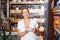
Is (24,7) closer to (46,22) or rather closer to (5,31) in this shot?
(5,31)

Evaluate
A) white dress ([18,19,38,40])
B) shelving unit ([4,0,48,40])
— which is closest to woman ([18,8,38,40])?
white dress ([18,19,38,40])

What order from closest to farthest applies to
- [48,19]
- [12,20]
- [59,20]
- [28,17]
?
1. [48,19]
2. [59,20]
3. [28,17]
4. [12,20]

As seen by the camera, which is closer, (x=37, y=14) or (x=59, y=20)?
(x=59, y=20)

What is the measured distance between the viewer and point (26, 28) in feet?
4.56

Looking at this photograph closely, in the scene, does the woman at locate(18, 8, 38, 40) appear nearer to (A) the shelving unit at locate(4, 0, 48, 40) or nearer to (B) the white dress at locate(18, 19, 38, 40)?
(B) the white dress at locate(18, 19, 38, 40)

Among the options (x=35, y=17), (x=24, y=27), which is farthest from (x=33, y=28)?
(x=35, y=17)

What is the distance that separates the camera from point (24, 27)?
4.56ft

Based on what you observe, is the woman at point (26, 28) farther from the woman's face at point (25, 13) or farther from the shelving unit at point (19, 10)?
the shelving unit at point (19, 10)

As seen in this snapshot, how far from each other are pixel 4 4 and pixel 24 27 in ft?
1.29

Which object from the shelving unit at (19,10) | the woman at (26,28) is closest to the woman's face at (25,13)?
the woman at (26,28)

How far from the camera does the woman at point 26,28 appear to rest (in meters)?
1.38

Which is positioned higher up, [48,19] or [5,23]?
[48,19]

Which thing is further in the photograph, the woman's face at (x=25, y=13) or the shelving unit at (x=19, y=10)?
the shelving unit at (x=19, y=10)

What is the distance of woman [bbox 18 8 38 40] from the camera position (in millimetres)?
1383
